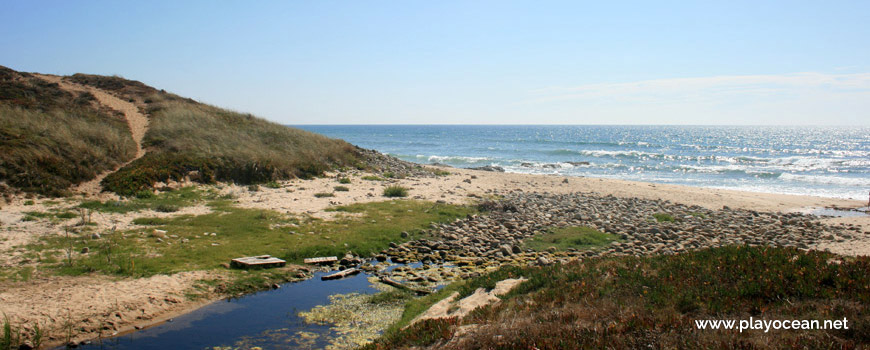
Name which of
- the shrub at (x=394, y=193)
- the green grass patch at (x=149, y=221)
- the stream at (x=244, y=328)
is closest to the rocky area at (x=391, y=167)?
the shrub at (x=394, y=193)

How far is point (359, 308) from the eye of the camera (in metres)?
9.57

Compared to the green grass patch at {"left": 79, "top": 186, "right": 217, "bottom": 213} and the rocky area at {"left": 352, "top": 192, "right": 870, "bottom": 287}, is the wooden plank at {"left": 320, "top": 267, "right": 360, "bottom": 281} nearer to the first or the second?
the rocky area at {"left": 352, "top": 192, "right": 870, "bottom": 287}

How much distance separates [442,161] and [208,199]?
4610cm

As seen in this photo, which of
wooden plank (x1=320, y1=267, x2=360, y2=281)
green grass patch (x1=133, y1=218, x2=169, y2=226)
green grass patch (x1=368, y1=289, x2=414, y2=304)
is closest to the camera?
green grass patch (x1=368, y1=289, x2=414, y2=304)

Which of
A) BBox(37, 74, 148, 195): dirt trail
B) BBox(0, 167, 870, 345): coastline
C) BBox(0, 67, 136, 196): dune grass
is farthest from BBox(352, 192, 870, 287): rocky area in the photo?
BBox(0, 67, 136, 196): dune grass

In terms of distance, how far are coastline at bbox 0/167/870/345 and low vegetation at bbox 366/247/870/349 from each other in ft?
18.8

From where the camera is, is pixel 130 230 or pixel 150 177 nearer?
pixel 130 230

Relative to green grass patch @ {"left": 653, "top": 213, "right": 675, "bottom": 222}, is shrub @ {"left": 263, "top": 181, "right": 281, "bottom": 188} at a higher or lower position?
higher

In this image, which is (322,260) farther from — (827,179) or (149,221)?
(827,179)

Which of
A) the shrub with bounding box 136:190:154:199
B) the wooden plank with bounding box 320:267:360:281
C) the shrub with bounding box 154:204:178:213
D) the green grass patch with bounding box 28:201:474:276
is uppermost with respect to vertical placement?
the shrub with bounding box 136:190:154:199

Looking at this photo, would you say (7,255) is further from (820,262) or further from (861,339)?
(820,262)

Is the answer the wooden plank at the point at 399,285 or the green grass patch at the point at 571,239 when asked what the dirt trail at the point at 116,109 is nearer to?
the wooden plank at the point at 399,285

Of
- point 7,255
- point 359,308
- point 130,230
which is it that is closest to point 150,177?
point 130,230

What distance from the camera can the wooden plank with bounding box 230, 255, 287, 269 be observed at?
1159cm
